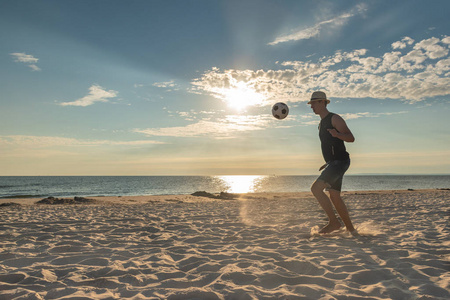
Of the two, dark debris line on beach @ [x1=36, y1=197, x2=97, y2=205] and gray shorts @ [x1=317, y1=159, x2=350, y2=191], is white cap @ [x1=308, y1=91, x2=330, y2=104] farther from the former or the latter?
dark debris line on beach @ [x1=36, y1=197, x2=97, y2=205]

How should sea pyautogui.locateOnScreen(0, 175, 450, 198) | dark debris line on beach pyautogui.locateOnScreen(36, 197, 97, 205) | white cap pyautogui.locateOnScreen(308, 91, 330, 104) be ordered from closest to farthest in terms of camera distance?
white cap pyautogui.locateOnScreen(308, 91, 330, 104)
dark debris line on beach pyautogui.locateOnScreen(36, 197, 97, 205)
sea pyautogui.locateOnScreen(0, 175, 450, 198)

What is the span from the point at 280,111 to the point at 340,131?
220 centimetres

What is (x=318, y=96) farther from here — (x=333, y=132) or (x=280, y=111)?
(x=280, y=111)

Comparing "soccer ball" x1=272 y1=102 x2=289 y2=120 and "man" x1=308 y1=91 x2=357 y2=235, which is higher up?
"soccer ball" x1=272 y1=102 x2=289 y2=120

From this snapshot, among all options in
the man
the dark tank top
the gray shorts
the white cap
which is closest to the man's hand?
the man

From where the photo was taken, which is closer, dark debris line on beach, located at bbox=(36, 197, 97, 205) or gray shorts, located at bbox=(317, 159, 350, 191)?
gray shorts, located at bbox=(317, 159, 350, 191)

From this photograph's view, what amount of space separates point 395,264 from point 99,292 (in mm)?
3156

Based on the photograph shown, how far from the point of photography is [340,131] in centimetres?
491

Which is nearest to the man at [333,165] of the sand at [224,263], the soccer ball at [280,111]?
the sand at [224,263]

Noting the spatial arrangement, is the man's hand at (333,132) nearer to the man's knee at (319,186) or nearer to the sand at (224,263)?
the man's knee at (319,186)

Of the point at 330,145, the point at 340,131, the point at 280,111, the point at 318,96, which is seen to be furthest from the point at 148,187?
the point at 340,131

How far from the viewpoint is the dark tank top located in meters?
4.99

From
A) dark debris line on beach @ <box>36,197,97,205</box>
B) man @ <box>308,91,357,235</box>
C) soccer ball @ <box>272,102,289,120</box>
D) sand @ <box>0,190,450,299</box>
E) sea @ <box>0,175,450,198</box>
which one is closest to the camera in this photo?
sand @ <box>0,190,450,299</box>

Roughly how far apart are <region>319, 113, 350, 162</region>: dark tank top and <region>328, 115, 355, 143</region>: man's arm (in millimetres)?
100
